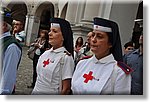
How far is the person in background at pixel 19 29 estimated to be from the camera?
1354 mm

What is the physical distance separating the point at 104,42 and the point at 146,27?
1.12ft

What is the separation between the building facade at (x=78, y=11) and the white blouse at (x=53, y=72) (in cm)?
18

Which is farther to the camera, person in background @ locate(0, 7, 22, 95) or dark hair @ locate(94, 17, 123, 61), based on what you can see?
person in background @ locate(0, 7, 22, 95)

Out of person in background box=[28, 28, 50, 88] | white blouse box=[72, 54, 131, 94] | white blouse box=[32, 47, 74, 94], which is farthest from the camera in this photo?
person in background box=[28, 28, 50, 88]

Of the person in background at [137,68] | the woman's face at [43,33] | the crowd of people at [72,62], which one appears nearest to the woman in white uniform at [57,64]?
the crowd of people at [72,62]

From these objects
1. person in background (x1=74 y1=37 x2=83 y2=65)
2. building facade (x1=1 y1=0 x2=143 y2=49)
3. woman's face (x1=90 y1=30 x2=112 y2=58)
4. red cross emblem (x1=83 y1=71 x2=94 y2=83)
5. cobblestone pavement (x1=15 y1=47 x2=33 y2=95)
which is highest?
building facade (x1=1 y1=0 x2=143 y2=49)

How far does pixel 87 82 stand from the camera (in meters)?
1.18

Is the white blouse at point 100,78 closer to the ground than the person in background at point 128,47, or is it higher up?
closer to the ground

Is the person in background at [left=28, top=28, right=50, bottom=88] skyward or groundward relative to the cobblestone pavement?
skyward

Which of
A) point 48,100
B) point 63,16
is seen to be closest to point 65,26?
point 63,16

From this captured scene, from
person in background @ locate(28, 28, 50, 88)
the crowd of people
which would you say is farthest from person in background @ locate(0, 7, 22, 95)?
person in background @ locate(28, 28, 50, 88)

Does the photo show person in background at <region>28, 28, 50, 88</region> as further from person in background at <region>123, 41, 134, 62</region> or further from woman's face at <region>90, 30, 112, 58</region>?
person in background at <region>123, 41, 134, 62</region>

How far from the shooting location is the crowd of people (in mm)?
1152

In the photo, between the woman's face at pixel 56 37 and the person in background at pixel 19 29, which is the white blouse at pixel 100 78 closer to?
the woman's face at pixel 56 37
